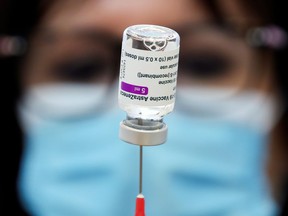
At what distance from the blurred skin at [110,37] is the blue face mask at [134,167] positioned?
10 cm

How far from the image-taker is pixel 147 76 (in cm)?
76

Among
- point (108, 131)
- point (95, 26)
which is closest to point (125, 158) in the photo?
point (108, 131)

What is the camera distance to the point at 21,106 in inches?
69.8

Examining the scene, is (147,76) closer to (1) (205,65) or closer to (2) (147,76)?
(2) (147,76)

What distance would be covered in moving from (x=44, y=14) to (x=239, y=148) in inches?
22.3

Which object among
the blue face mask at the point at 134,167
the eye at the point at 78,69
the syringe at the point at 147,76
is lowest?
the blue face mask at the point at 134,167

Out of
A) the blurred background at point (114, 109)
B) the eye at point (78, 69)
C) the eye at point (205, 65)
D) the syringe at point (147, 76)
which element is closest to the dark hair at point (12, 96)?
the blurred background at point (114, 109)

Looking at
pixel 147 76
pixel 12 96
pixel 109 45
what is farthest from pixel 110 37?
pixel 147 76

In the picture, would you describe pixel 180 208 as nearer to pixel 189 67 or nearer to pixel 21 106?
pixel 189 67

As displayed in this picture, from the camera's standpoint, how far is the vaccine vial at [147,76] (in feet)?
2.49

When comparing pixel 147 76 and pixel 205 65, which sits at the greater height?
pixel 147 76

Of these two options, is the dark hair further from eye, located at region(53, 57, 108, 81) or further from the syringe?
the syringe

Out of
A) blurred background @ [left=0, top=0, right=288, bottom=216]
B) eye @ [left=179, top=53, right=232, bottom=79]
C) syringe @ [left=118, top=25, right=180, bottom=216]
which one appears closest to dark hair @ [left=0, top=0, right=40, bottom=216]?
blurred background @ [left=0, top=0, right=288, bottom=216]

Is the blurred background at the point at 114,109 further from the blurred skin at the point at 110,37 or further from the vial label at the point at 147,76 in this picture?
the vial label at the point at 147,76
